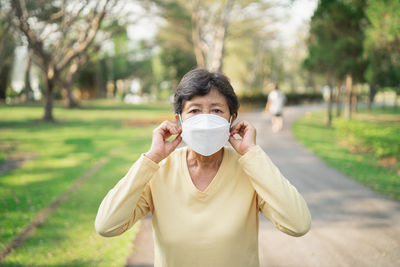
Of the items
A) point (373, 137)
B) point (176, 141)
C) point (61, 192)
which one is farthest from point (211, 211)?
point (373, 137)

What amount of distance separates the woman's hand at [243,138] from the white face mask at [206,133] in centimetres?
7

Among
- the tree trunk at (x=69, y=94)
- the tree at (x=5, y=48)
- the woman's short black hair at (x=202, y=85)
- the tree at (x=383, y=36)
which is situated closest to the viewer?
the woman's short black hair at (x=202, y=85)

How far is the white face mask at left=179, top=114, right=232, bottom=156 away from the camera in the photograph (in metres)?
1.66

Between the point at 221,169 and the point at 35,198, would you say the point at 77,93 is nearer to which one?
the point at 35,198

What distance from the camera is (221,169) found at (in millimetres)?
1703

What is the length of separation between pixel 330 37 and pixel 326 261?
1237 cm

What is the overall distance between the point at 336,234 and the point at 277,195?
291cm

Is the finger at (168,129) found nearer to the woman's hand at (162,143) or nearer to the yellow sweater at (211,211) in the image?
the woman's hand at (162,143)

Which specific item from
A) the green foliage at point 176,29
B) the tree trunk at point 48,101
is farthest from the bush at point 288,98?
the tree trunk at point 48,101

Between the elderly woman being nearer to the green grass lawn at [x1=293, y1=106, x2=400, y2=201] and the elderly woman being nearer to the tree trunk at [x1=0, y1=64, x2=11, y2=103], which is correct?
the green grass lawn at [x1=293, y1=106, x2=400, y2=201]

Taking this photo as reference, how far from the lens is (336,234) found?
3.83 meters

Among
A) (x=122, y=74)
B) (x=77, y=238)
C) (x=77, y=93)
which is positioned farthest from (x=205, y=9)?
(x=122, y=74)

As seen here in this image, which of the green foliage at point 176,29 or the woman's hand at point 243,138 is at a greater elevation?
the green foliage at point 176,29

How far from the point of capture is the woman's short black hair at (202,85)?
165 cm
